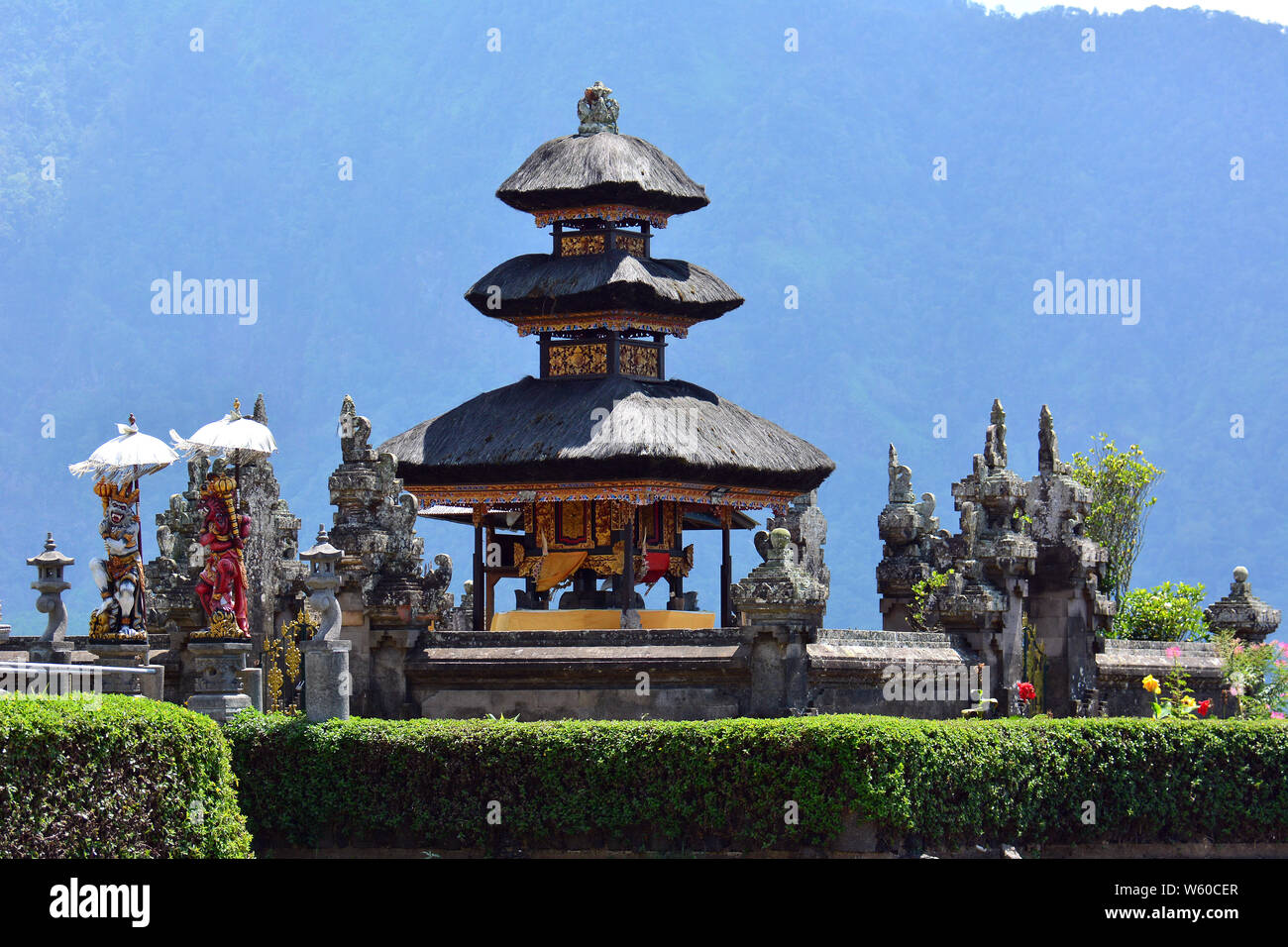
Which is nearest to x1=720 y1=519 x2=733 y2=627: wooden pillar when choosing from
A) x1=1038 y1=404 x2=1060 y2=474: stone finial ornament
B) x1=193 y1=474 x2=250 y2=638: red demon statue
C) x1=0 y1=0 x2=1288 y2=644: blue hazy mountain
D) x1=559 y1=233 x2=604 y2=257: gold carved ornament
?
x1=559 y1=233 x2=604 y2=257: gold carved ornament

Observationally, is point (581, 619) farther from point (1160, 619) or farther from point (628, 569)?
point (1160, 619)

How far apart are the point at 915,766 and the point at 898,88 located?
115279 millimetres

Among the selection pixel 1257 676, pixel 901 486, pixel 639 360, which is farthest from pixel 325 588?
pixel 1257 676

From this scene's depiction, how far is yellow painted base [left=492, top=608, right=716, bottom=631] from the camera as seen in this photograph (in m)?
31.7

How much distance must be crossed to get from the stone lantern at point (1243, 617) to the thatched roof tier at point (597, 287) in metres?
10.6

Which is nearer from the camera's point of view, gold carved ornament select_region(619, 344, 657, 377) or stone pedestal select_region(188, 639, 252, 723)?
stone pedestal select_region(188, 639, 252, 723)

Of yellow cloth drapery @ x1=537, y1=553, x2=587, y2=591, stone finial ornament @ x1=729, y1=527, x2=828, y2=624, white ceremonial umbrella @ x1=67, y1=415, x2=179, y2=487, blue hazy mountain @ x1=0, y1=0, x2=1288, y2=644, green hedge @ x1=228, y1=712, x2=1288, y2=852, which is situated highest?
blue hazy mountain @ x1=0, y1=0, x2=1288, y2=644

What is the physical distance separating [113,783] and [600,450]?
48.4ft

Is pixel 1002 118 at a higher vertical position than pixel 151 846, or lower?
higher

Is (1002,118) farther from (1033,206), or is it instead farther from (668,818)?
(668,818)

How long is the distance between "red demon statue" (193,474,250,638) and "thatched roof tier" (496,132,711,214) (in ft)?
36.4

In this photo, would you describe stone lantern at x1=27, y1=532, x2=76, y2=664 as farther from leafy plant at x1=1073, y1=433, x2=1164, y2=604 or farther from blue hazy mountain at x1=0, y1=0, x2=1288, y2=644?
blue hazy mountain at x1=0, y1=0, x2=1288, y2=644
